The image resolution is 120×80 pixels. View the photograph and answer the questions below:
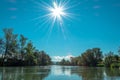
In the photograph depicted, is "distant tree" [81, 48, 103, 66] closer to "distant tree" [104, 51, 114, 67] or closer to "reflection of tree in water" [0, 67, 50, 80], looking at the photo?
"distant tree" [104, 51, 114, 67]

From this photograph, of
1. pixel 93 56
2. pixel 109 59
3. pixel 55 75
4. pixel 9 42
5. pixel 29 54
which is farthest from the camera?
pixel 93 56

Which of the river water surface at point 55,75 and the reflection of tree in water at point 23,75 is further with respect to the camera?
the river water surface at point 55,75

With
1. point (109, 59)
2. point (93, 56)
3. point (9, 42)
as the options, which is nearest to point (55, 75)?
point (9, 42)

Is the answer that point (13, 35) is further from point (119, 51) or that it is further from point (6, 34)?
point (119, 51)

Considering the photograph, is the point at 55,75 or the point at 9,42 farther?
the point at 9,42

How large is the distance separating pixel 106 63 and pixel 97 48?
22549 millimetres

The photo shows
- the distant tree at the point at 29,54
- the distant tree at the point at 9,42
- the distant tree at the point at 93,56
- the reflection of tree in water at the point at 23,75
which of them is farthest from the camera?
the distant tree at the point at 93,56

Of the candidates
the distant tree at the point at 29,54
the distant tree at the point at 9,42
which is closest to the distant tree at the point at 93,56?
the distant tree at the point at 29,54

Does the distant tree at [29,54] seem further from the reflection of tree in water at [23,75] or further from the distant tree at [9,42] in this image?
the reflection of tree in water at [23,75]

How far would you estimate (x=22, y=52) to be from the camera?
2574 inches

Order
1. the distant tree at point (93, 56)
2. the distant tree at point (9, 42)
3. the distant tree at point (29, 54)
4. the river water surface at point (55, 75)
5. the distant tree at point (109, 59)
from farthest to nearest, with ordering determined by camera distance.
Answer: the distant tree at point (93, 56)
the distant tree at point (109, 59)
the distant tree at point (29, 54)
the distant tree at point (9, 42)
the river water surface at point (55, 75)

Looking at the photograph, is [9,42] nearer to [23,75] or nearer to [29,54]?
[29,54]

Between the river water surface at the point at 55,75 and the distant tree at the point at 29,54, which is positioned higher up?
the distant tree at the point at 29,54

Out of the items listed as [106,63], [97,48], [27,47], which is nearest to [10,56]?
[27,47]
